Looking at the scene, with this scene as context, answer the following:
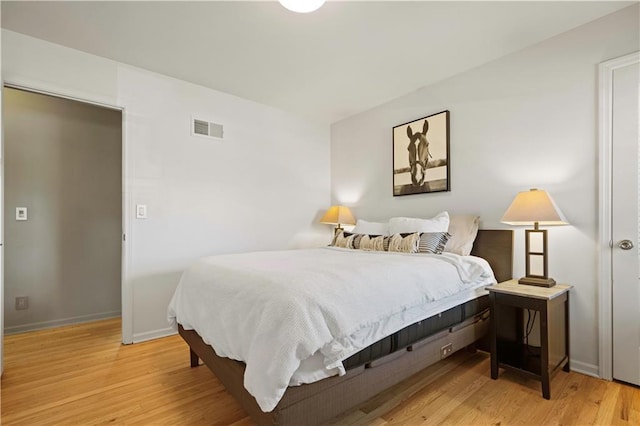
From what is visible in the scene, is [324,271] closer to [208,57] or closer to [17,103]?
[208,57]

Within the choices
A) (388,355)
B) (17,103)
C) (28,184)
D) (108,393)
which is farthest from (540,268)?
(17,103)

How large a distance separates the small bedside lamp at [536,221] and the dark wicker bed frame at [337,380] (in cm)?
50

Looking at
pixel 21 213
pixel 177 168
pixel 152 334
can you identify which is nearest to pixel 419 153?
pixel 177 168

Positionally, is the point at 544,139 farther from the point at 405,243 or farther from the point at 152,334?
the point at 152,334

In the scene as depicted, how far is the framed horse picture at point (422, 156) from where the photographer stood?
2977 mm

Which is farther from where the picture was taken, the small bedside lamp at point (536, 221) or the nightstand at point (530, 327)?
the small bedside lamp at point (536, 221)

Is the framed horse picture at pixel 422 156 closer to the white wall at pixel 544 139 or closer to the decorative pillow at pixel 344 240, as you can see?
the white wall at pixel 544 139

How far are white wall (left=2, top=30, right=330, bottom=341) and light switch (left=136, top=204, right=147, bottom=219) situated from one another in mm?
41

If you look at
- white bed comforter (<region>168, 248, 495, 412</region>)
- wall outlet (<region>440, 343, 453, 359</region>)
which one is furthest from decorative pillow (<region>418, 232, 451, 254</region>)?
wall outlet (<region>440, 343, 453, 359</region>)

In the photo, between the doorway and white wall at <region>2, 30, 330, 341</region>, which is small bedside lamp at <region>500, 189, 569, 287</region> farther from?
the doorway

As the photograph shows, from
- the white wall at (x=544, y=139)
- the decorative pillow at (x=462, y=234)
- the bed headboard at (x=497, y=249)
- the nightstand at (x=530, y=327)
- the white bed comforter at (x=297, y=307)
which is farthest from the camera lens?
the decorative pillow at (x=462, y=234)

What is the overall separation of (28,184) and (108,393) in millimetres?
2388

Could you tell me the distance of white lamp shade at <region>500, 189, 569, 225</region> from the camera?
200 centimetres

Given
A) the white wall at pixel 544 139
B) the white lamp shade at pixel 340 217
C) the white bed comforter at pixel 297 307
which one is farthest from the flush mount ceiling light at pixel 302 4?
the white lamp shade at pixel 340 217
